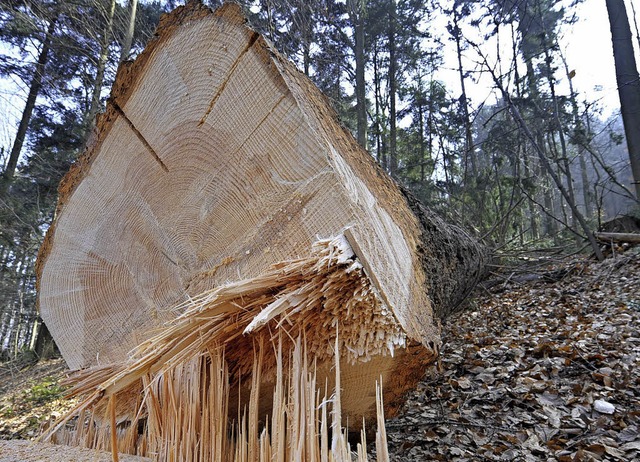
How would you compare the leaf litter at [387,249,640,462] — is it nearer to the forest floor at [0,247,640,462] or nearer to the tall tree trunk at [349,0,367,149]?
the forest floor at [0,247,640,462]

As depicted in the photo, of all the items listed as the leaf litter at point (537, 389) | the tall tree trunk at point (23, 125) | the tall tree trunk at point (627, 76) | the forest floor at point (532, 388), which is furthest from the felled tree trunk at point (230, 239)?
the tall tree trunk at point (23, 125)

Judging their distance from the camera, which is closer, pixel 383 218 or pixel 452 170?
pixel 383 218

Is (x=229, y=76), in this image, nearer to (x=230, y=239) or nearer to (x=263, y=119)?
(x=263, y=119)

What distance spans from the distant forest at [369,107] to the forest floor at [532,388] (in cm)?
121

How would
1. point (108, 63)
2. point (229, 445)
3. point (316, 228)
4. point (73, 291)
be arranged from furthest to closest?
1. point (108, 63)
2. point (73, 291)
3. point (229, 445)
4. point (316, 228)

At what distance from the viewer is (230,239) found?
99cm

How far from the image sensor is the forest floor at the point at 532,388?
5.47 ft

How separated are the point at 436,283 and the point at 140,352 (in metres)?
1.15

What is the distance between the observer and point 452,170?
1205 cm

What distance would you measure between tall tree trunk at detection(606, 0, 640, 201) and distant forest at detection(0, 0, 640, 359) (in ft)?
0.52

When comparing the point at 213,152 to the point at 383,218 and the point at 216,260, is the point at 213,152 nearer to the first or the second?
the point at 216,260

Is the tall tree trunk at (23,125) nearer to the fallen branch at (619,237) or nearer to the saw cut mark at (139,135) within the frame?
the saw cut mark at (139,135)

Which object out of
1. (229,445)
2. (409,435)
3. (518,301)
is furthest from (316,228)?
(518,301)

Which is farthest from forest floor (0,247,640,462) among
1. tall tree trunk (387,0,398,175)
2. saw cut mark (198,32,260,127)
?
tall tree trunk (387,0,398,175)
